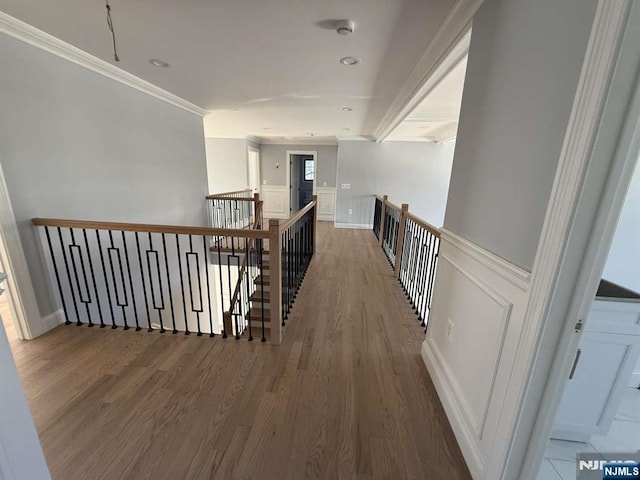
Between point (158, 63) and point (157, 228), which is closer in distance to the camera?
point (157, 228)

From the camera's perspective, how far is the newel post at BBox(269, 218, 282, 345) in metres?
2.00

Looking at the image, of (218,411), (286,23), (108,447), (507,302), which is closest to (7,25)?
(286,23)

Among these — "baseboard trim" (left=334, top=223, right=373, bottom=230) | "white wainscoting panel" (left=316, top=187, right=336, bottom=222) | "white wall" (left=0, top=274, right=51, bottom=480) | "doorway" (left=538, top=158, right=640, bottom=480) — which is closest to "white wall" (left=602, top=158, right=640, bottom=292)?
"doorway" (left=538, top=158, right=640, bottom=480)

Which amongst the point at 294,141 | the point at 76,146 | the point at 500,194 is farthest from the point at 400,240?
the point at 294,141

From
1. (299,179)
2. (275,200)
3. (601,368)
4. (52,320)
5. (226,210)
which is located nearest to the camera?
(601,368)

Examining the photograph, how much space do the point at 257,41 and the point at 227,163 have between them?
5.77m

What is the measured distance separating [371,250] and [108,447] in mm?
4419

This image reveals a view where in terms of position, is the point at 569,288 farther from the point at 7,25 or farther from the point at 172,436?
the point at 7,25

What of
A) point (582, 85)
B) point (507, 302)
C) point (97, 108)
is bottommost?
point (507, 302)

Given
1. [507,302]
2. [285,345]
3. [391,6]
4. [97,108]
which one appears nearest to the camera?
[507,302]

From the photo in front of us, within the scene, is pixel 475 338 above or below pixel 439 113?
below

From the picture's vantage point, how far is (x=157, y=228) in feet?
6.79

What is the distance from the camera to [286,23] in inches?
74.4

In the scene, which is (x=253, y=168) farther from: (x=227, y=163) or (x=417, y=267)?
(x=417, y=267)
